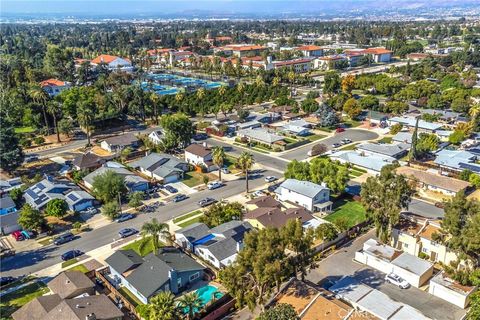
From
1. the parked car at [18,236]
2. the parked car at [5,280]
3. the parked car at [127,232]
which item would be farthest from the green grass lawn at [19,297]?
the parked car at [127,232]

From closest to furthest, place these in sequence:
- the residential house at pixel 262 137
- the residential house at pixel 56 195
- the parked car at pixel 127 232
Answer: the parked car at pixel 127 232 < the residential house at pixel 56 195 < the residential house at pixel 262 137

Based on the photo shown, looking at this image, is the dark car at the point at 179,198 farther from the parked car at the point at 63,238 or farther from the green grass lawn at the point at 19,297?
the green grass lawn at the point at 19,297

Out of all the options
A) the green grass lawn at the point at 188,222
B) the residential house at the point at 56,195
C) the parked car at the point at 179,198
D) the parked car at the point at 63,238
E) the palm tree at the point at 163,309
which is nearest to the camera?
the palm tree at the point at 163,309

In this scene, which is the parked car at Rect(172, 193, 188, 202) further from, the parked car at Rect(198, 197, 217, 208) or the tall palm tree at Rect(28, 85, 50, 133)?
the tall palm tree at Rect(28, 85, 50, 133)

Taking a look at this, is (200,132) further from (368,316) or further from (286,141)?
(368,316)

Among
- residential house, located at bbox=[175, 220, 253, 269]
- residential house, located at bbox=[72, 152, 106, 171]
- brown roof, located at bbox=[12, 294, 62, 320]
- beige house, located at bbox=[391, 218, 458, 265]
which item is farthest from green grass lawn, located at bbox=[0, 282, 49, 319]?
beige house, located at bbox=[391, 218, 458, 265]

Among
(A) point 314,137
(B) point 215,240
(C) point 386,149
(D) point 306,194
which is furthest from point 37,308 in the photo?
(A) point 314,137
